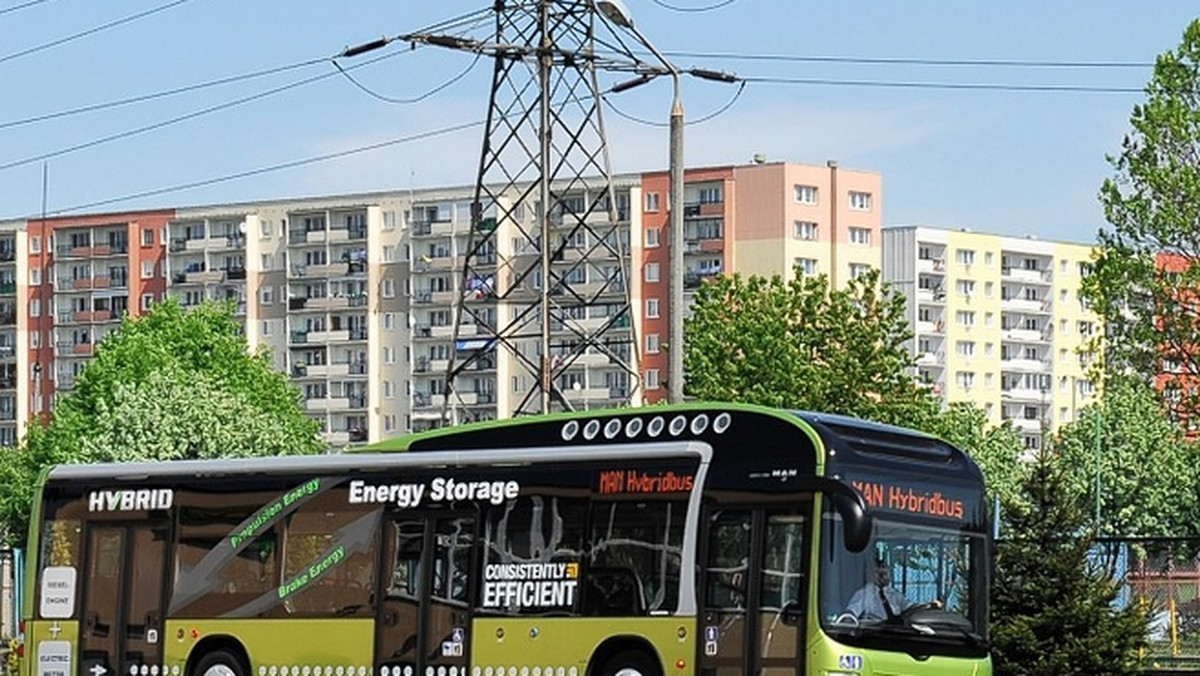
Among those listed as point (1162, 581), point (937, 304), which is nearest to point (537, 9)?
point (1162, 581)

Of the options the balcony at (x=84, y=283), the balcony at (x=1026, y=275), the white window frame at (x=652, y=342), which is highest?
the balcony at (x=1026, y=275)

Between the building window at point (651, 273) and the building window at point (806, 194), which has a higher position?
the building window at point (806, 194)

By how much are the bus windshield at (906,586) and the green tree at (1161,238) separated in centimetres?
3032

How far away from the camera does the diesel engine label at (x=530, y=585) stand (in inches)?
892

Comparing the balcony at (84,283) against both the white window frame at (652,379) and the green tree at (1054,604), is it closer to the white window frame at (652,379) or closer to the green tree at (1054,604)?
the white window frame at (652,379)

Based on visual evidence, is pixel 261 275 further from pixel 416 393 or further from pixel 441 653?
pixel 441 653

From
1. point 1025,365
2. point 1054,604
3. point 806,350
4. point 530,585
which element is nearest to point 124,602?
point 530,585

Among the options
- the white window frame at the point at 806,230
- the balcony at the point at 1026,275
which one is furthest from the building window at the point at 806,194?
the balcony at the point at 1026,275

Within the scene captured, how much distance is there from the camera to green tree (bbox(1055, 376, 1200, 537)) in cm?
10712

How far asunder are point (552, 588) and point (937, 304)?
15168cm

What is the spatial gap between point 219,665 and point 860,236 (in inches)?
5087

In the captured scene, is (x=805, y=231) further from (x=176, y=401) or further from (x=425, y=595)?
(x=425, y=595)

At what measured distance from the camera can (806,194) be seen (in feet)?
485

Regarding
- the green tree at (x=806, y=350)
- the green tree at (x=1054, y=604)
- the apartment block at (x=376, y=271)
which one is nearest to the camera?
the green tree at (x=1054, y=604)
